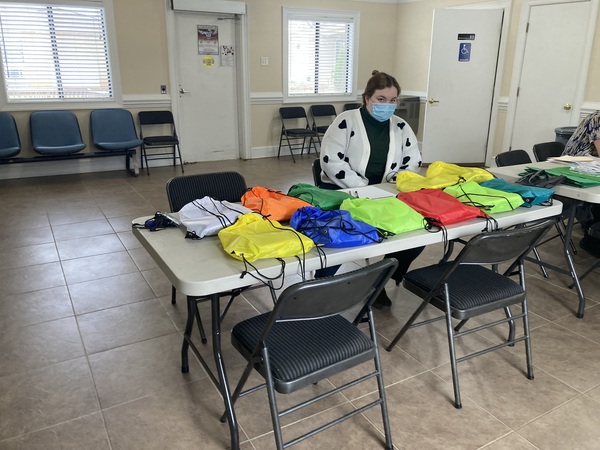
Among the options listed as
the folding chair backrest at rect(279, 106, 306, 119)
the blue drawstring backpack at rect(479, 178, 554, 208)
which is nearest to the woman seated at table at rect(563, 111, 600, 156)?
the blue drawstring backpack at rect(479, 178, 554, 208)

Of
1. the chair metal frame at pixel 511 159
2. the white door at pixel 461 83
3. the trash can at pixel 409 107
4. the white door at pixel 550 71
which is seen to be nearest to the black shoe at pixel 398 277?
the chair metal frame at pixel 511 159

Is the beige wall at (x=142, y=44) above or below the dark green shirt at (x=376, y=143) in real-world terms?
above

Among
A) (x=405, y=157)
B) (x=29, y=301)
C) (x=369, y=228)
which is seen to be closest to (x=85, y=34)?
(x=29, y=301)

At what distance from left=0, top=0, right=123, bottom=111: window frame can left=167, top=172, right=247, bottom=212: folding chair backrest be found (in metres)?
4.32

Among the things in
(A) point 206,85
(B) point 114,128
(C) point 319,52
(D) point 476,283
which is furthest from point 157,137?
(D) point 476,283

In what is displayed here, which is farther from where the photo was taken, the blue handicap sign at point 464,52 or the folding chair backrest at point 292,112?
the folding chair backrest at point 292,112

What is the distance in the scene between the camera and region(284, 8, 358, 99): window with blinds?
736 centimetres

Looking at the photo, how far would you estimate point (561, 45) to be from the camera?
5664 mm

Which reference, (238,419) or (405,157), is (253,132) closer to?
(405,157)

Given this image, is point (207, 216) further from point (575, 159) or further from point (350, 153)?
point (575, 159)

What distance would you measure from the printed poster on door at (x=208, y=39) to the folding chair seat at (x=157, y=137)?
1041 mm

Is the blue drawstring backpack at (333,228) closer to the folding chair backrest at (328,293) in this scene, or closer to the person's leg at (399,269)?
the folding chair backrest at (328,293)

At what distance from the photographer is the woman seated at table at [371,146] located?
292 centimetres

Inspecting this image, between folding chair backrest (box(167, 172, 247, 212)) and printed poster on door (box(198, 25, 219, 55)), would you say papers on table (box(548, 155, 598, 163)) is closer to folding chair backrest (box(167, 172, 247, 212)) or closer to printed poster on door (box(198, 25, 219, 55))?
folding chair backrest (box(167, 172, 247, 212))
